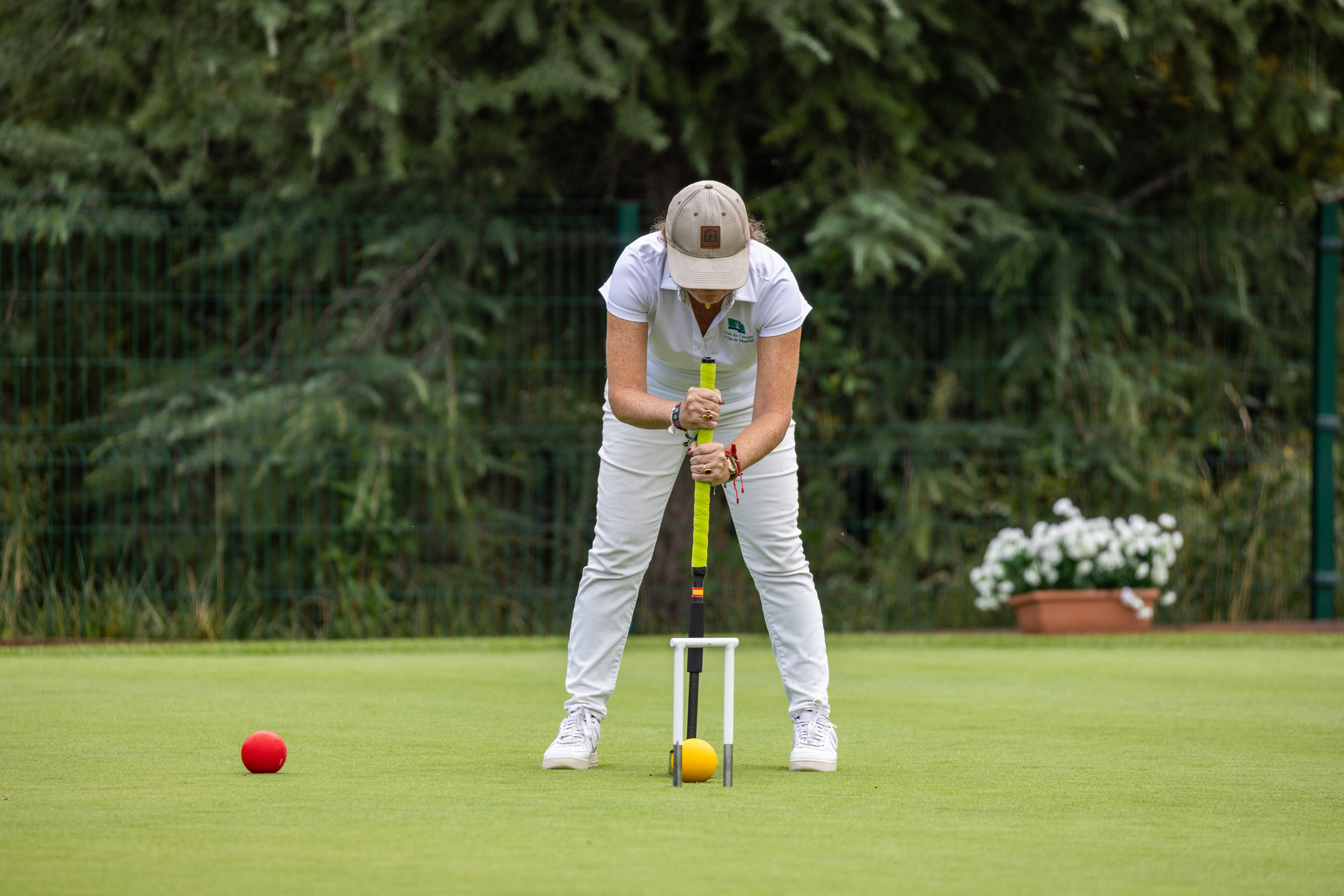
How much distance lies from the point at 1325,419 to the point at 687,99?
4.27m

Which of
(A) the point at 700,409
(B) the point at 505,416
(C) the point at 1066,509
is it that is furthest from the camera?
(B) the point at 505,416

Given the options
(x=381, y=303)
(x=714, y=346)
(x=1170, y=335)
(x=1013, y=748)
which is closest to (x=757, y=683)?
(x=1013, y=748)

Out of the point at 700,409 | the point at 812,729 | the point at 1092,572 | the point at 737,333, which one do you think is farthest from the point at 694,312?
the point at 1092,572

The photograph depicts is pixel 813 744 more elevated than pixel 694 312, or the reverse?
pixel 694 312

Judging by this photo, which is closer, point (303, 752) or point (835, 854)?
point (835, 854)

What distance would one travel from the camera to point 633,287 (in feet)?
13.3

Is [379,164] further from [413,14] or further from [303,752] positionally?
[303,752]

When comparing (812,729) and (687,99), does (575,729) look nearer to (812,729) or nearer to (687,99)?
(812,729)

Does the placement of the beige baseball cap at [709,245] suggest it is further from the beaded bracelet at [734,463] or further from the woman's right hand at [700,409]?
the beaded bracelet at [734,463]

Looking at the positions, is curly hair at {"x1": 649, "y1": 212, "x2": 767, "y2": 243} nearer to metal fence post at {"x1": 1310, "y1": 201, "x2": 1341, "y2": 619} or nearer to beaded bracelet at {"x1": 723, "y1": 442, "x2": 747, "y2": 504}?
beaded bracelet at {"x1": 723, "y1": 442, "x2": 747, "y2": 504}

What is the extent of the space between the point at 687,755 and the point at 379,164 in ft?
22.2

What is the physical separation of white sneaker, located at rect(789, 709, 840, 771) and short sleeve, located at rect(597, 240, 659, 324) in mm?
1143

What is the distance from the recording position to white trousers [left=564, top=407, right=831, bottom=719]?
421 centimetres

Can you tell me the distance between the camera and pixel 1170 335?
974 centimetres
